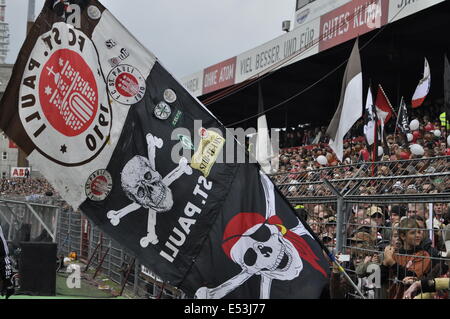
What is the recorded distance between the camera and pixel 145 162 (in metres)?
3.77

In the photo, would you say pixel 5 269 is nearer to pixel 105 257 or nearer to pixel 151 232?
pixel 151 232

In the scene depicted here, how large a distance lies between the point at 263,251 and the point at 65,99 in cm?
139

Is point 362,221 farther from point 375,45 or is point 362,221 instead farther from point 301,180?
point 375,45

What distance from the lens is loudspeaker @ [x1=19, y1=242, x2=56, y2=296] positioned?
32.4ft

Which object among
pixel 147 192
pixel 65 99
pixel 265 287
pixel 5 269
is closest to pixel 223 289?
pixel 265 287

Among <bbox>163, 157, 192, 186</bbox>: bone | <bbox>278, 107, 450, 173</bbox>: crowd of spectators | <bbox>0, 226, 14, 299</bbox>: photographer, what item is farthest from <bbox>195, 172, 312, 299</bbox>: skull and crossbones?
<bbox>278, 107, 450, 173</bbox>: crowd of spectators

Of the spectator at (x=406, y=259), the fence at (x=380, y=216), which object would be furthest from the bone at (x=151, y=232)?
the spectator at (x=406, y=259)

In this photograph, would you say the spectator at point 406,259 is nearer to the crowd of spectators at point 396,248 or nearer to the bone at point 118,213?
the crowd of spectators at point 396,248

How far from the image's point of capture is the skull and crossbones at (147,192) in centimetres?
372

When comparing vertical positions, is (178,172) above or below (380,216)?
above

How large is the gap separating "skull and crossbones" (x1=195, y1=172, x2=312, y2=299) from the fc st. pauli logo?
93 cm

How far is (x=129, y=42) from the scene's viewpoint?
3820 millimetres

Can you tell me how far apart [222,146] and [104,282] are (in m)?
8.53

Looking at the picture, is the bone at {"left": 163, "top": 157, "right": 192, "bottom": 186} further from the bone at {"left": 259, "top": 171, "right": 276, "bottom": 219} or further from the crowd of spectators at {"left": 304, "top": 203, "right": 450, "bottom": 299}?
the crowd of spectators at {"left": 304, "top": 203, "right": 450, "bottom": 299}
